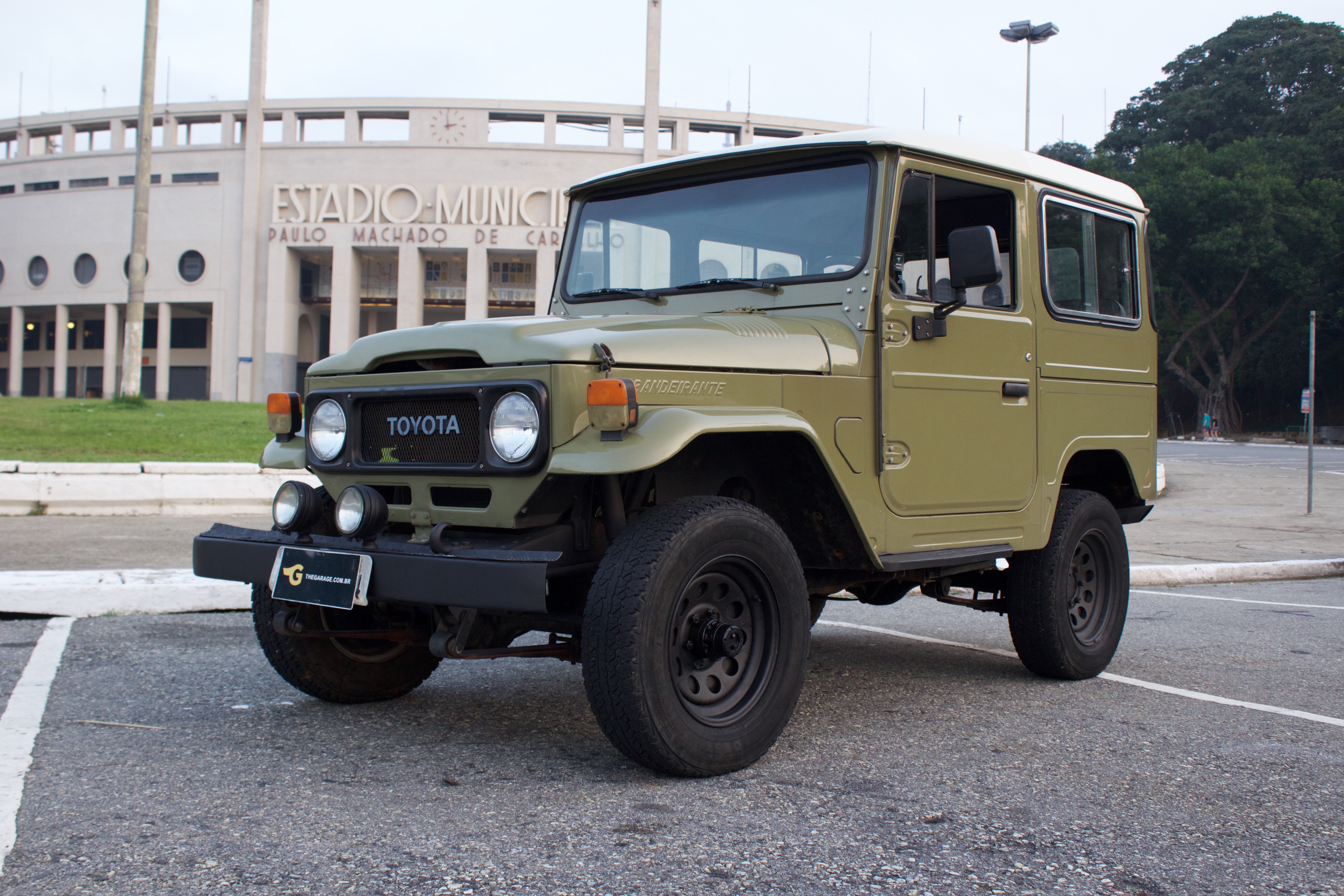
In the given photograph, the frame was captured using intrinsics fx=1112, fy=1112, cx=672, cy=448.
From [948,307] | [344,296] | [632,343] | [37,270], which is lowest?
[632,343]

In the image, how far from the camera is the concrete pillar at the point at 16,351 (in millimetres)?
62281

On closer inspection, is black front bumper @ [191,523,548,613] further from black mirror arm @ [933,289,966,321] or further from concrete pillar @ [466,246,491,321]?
concrete pillar @ [466,246,491,321]

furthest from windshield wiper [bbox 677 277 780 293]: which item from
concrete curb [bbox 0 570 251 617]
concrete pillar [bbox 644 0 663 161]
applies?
concrete pillar [bbox 644 0 663 161]

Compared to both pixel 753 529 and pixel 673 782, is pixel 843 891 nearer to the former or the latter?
pixel 673 782

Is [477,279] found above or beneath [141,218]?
above

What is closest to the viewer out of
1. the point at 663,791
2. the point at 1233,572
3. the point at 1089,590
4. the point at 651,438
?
the point at 651,438

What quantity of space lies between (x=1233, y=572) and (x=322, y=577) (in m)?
8.60

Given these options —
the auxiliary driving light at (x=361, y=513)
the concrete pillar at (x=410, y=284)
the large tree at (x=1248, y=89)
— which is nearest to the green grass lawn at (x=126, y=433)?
the auxiliary driving light at (x=361, y=513)

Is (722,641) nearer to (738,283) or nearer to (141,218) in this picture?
(738,283)

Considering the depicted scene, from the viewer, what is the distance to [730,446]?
13.5 ft

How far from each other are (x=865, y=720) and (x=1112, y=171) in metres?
60.1

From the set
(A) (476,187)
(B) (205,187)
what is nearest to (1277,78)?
(A) (476,187)

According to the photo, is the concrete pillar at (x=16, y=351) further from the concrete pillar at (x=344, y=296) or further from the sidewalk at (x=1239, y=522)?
the sidewalk at (x=1239, y=522)

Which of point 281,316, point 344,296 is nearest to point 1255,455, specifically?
point 344,296
